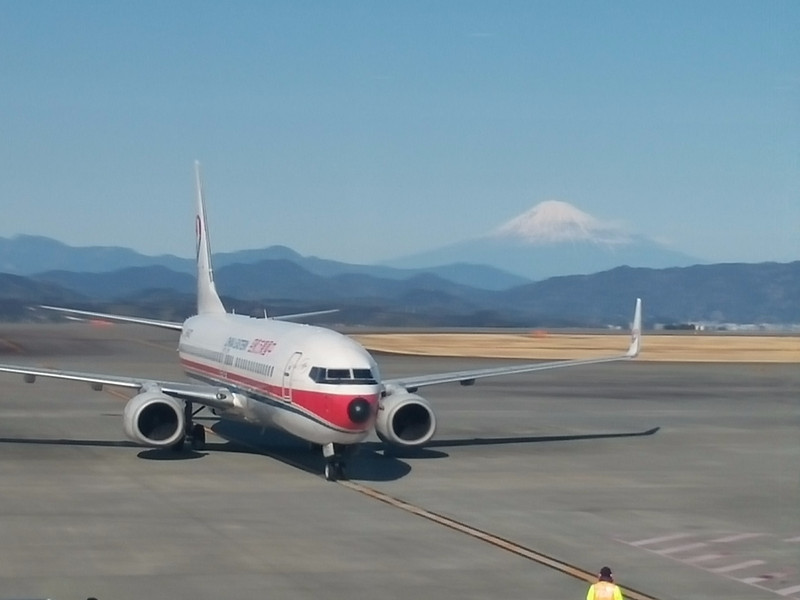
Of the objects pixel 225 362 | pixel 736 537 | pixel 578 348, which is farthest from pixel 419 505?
pixel 578 348

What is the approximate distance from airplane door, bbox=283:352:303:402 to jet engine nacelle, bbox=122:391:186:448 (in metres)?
3.36

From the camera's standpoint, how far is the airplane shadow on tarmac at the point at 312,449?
108 ft

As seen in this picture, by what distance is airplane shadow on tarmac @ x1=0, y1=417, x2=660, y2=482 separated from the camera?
108 ft

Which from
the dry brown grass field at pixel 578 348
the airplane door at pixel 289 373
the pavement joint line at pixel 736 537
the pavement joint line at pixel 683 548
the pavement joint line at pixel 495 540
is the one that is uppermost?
the dry brown grass field at pixel 578 348

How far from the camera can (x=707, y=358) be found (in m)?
90.1

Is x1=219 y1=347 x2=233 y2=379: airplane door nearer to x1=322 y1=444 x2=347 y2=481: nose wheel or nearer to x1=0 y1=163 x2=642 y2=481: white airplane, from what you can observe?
x1=0 y1=163 x2=642 y2=481: white airplane

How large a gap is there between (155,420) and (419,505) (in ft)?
29.8

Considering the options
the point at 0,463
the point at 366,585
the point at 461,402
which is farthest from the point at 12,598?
the point at 461,402

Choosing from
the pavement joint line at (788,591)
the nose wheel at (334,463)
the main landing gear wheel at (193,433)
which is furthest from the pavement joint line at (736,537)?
the main landing gear wheel at (193,433)

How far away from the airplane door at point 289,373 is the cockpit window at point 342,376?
102 cm

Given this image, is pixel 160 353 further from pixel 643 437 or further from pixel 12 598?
pixel 12 598

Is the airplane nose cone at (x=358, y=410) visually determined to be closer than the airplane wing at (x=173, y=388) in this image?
Yes

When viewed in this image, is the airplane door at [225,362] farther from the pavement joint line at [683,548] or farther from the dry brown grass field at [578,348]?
the dry brown grass field at [578,348]

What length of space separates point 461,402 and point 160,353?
42399 mm
